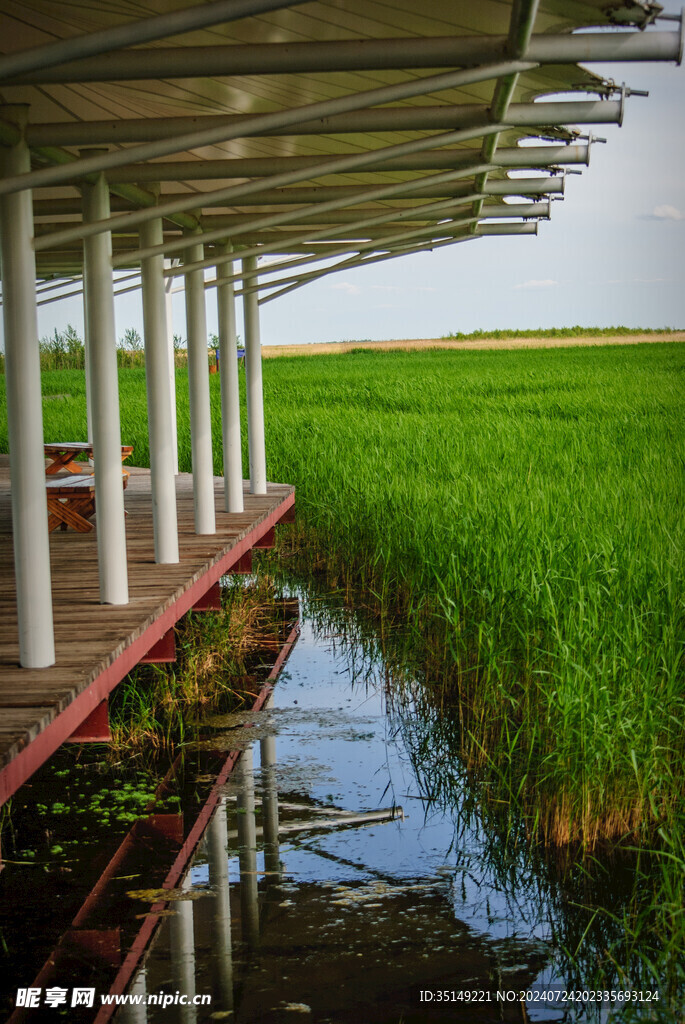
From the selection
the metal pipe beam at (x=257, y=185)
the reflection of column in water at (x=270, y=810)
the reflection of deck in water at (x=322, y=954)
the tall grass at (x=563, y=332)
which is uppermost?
the tall grass at (x=563, y=332)

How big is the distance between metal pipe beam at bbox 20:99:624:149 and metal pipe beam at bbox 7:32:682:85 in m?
0.24

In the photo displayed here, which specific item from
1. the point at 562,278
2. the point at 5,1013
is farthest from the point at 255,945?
the point at 562,278

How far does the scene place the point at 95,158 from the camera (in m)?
3.75

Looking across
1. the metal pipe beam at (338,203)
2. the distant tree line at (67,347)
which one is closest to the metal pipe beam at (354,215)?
the metal pipe beam at (338,203)

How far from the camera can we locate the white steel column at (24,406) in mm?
3938

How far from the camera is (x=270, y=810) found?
5.08 meters

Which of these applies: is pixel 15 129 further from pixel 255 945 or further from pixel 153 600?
pixel 255 945

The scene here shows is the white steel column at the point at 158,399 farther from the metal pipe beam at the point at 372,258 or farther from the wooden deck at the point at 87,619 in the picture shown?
the metal pipe beam at the point at 372,258

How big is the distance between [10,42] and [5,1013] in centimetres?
328

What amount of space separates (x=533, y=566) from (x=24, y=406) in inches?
129

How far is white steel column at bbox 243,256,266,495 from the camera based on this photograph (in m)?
9.15

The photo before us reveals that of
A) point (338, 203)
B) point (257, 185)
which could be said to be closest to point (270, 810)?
point (257, 185)

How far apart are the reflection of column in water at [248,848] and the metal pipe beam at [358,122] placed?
2727 mm

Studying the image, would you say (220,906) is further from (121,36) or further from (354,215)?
(354,215)
